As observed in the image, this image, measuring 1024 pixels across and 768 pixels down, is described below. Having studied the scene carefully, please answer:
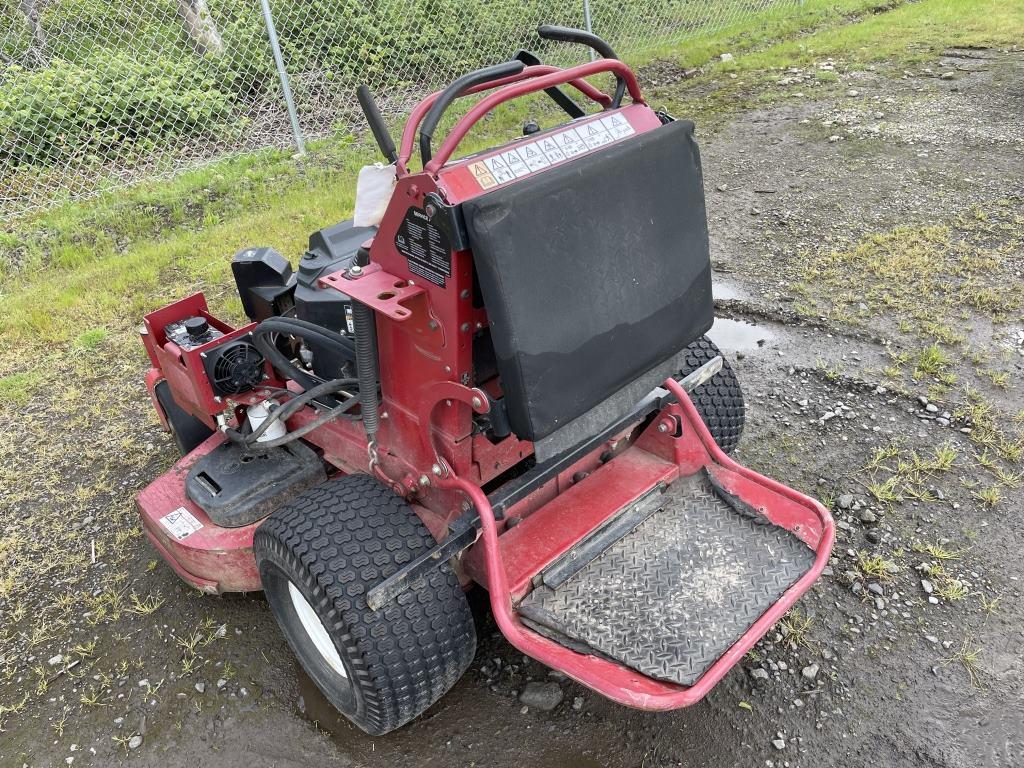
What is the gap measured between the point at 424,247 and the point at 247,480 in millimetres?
1369

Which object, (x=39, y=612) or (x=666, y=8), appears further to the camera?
(x=666, y=8)

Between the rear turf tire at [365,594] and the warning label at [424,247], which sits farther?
the rear turf tire at [365,594]

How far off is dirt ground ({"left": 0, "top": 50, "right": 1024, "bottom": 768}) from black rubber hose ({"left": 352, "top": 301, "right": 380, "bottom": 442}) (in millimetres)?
915

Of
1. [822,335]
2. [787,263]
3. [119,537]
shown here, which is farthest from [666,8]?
[119,537]

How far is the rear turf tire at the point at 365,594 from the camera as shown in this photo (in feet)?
7.33

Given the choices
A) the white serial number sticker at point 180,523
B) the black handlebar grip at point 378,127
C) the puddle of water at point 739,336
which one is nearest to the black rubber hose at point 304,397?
the white serial number sticker at point 180,523

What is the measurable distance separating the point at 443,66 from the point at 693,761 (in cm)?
720

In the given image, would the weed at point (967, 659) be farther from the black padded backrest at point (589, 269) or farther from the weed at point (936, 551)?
the black padded backrest at point (589, 269)

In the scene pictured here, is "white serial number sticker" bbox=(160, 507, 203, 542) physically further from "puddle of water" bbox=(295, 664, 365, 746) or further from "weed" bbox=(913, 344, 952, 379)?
"weed" bbox=(913, 344, 952, 379)

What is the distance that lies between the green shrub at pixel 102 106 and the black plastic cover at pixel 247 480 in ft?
16.2

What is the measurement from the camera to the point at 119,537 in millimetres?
3430

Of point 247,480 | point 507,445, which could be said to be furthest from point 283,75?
point 507,445

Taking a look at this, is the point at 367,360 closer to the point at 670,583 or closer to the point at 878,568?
the point at 670,583

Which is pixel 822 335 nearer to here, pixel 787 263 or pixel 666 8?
pixel 787 263
